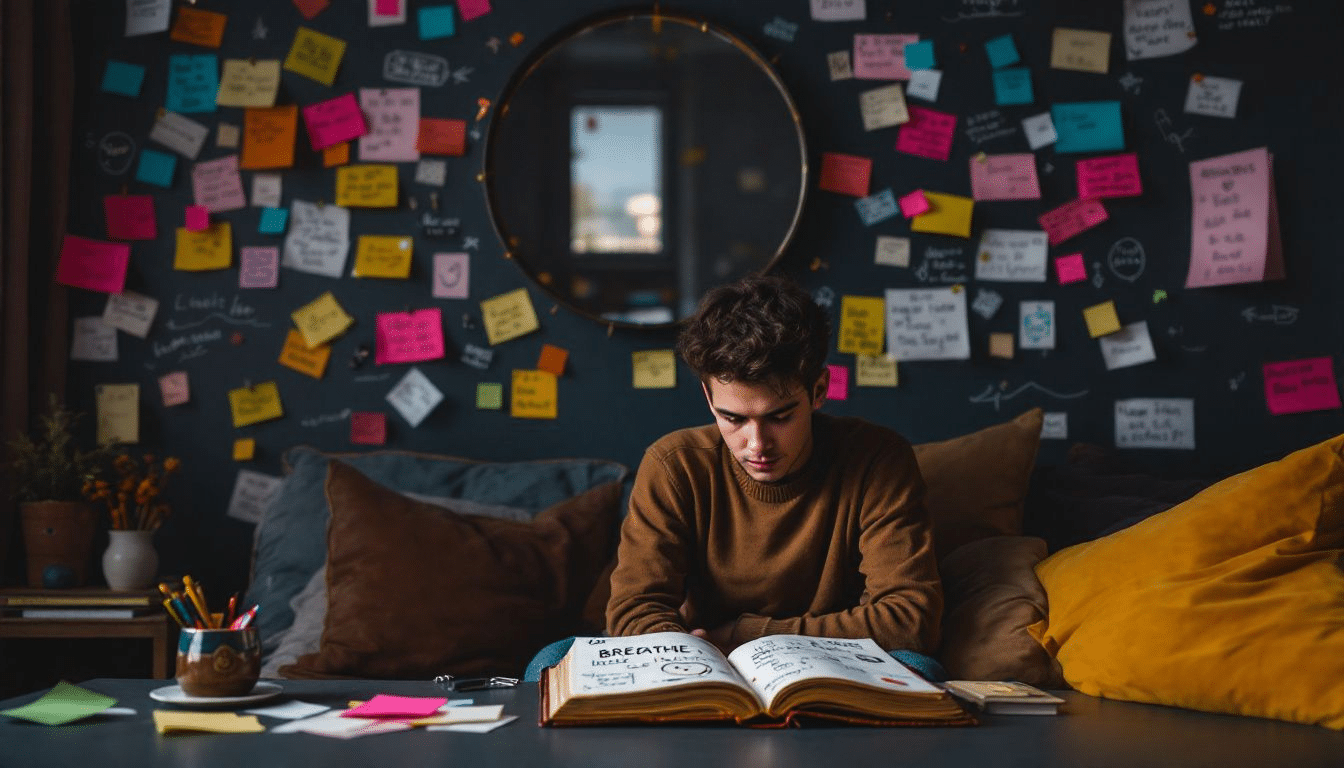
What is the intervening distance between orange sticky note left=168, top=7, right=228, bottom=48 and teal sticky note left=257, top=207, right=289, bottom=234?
42 cm

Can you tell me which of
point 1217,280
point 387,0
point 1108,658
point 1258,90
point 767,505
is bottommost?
point 1108,658

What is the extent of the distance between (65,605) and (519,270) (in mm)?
1195

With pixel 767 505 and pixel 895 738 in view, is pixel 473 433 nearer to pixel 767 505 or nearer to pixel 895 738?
pixel 767 505

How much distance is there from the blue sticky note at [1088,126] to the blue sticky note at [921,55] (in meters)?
0.31

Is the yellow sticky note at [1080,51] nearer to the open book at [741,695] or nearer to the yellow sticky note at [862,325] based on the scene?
the yellow sticky note at [862,325]

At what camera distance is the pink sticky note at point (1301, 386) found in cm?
263

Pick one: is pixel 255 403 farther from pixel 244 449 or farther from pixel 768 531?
pixel 768 531

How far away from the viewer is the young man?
5.81 ft

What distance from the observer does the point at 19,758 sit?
1.03 meters

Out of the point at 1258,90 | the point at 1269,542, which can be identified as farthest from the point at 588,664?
the point at 1258,90

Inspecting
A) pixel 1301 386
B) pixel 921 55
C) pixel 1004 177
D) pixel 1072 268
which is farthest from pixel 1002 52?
pixel 1301 386

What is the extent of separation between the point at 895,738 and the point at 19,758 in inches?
31.7

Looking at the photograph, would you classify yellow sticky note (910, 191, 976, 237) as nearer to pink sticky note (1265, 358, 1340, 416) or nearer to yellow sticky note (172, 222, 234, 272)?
pink sticky note (1265, 358, 1340, 416)

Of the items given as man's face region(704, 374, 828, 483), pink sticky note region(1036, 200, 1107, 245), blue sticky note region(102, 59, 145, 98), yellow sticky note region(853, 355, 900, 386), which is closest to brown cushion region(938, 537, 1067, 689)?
man's face region(704, 374, 828, 483)
